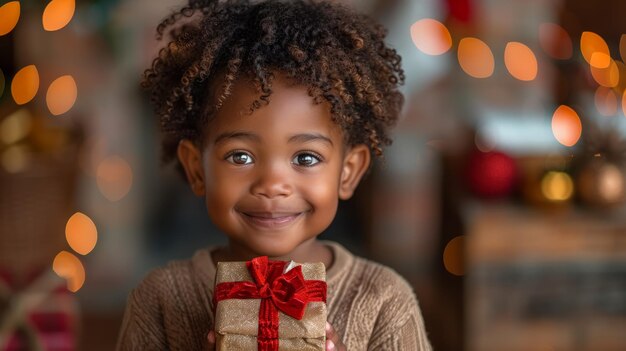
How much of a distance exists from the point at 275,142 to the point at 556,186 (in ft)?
6.08

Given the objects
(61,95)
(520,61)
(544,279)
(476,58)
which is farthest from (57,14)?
(544,279)

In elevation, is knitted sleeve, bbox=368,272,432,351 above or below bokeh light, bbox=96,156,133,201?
below

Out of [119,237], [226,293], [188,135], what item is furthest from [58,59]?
[226,293]

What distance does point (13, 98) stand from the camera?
9.06 ft

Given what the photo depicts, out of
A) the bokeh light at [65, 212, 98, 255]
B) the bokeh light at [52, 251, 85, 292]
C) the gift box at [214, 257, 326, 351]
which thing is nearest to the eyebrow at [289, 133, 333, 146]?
the gift box at [214, 257, 326, 351]

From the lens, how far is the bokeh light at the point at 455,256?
2.66 meters

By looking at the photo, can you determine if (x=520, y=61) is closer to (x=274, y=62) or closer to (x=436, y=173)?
(x=436, y=173)

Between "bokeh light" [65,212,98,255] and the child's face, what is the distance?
222cm

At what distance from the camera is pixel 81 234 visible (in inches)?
126

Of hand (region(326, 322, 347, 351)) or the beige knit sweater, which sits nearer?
hand (region(326, 322, 347, 351))

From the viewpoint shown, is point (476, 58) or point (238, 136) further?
point (476, 58)

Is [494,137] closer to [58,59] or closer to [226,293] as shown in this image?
[58,59]

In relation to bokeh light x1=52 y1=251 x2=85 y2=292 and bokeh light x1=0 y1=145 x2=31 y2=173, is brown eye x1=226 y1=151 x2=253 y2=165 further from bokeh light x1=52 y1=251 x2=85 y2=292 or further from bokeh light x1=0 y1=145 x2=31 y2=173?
bokeh light x1=0 y1=145 x2=31 y2=173

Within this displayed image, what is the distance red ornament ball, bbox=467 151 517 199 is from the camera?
2641 mm
